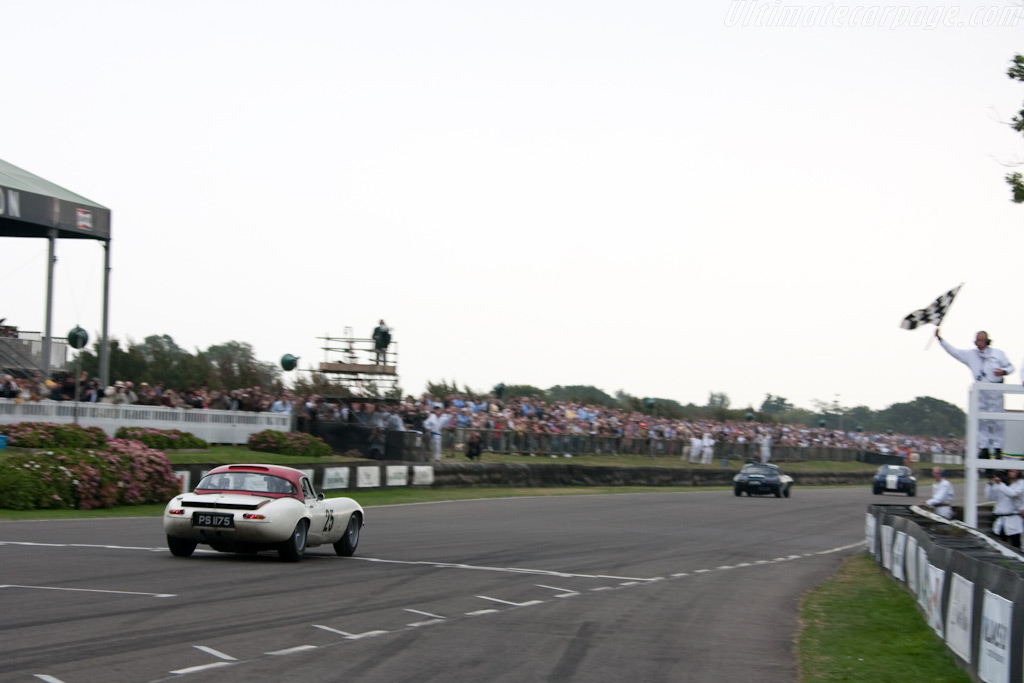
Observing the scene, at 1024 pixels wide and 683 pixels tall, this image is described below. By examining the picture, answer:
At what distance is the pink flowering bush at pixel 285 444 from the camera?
106 feet

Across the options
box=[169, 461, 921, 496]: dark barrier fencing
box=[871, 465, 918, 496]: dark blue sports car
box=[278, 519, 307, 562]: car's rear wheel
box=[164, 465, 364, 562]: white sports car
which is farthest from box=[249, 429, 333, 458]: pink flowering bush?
box=[871, 465, 918, 496]: dark blue sports car

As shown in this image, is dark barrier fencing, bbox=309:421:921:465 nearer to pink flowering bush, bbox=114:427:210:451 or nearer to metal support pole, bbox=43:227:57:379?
pink flowering bush, bbox=114:427:210:451

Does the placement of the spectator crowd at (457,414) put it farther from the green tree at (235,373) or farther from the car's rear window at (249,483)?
the car's rear window at (249,483)

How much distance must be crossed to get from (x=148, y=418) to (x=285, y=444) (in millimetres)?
4088

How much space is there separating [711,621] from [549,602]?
1.79 m

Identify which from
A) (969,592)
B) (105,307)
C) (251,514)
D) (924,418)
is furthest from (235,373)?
(924,418)

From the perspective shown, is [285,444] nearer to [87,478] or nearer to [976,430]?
[87,478]

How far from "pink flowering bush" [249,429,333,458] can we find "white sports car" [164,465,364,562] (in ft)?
56.8

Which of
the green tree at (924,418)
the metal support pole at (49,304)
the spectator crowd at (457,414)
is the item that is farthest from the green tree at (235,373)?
the green tree at (924,418)

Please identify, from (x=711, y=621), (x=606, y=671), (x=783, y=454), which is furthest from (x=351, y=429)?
(x=783, y=454)

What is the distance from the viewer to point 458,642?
9531mm

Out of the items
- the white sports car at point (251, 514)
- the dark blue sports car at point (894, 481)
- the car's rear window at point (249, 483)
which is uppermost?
the car's rear window at point (249, 483)

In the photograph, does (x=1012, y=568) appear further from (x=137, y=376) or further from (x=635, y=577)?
(x=137, y=376)

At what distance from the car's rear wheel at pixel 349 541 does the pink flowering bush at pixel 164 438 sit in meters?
12.8
